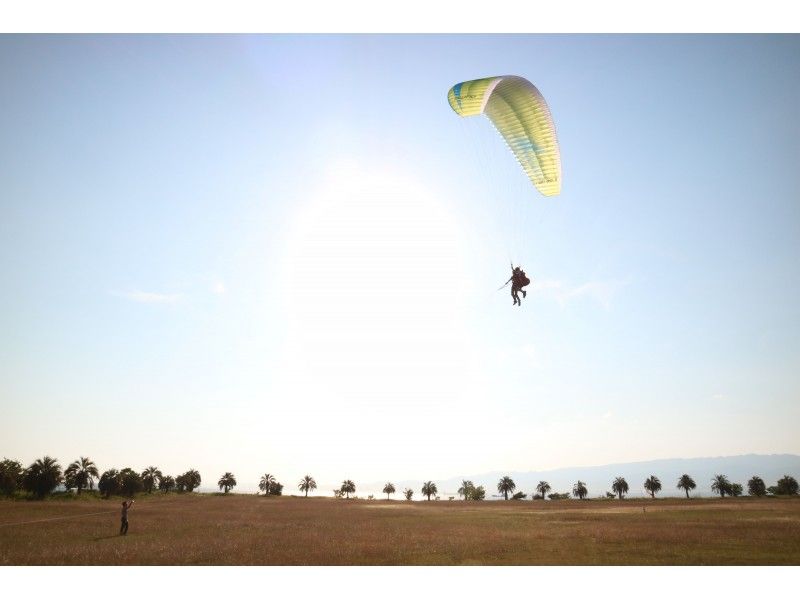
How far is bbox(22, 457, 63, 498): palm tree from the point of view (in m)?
59.7

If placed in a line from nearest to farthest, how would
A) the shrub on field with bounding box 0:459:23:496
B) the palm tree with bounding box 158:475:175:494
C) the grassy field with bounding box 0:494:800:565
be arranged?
the grassy field with bounding box 0:494:800:565 < the shrub on field with bounding box 0:459:23:496 < the palm tree with bounding box 158:475:175:494

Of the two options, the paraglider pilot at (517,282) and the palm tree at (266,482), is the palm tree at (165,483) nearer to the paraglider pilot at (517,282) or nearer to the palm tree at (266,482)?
the palm tree at (266,482)

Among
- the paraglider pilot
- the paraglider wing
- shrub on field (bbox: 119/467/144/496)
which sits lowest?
shrub on field (bbox: 119/467/144/496)

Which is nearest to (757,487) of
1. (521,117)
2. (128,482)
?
(521,117)

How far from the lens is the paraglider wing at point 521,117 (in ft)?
60.6

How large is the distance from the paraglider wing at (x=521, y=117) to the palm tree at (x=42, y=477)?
71.4 metres

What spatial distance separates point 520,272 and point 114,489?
3060 inches

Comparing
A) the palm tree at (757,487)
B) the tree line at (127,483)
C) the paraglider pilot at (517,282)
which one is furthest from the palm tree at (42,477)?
the palm tree at (757,487)

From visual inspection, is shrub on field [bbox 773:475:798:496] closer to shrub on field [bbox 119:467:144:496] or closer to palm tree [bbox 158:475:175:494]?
shrub on field [bbox 119:467:144:496]

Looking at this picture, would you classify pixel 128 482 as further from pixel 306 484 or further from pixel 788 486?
pixel 788 486

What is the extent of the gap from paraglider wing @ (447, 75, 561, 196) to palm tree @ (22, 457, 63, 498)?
2810 inches

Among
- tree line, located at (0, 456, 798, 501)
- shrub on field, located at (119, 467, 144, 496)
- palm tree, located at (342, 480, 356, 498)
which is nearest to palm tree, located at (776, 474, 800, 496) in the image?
tree line, located at (0, 456, 798, 501)
